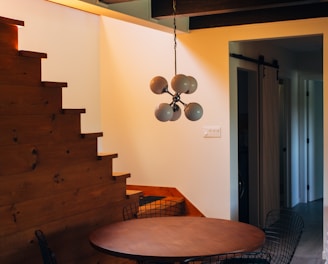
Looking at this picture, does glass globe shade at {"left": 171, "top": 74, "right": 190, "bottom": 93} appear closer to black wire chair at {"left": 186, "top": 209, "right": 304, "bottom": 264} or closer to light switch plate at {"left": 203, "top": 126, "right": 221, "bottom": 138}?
black wire chair at {"left": 186, "top": 209, "right": 304, "bottom": 264}

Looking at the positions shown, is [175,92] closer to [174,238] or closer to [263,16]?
[174,238]

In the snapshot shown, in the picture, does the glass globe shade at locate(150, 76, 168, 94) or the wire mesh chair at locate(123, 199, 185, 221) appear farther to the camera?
the wire mesh chair at locate(123, 199, 185, 221)

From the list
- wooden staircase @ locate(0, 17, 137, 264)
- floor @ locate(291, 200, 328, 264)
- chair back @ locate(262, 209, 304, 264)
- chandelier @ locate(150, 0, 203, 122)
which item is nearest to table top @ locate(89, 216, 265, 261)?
wooden staircase @ locate(0, 17, 137, 264)

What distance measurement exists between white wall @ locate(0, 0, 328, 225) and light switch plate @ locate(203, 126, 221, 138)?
1.7 inches

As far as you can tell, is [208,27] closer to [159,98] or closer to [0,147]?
[159,98]

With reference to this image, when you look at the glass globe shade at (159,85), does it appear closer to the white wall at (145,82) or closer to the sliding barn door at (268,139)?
the white wall at (145,82)

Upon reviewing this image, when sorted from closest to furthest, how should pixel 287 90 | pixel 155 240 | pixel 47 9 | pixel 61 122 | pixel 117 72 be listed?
pixel 155 240
pixel 61 122
pixel 47 9
pixel 117 72
pixel 287 90

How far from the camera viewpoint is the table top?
9.50ft

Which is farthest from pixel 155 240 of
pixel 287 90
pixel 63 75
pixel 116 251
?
pixel 287 90

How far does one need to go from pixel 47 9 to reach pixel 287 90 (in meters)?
3.96

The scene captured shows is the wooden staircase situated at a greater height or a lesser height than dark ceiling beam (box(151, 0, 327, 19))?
lesser

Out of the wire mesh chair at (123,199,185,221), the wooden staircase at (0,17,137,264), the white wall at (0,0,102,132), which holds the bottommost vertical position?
the wire mesh chair at (123,199,185,221)

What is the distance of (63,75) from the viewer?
515 cm

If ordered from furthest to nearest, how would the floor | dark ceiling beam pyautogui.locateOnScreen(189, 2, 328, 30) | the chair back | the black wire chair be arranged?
1. the floor
2. dark ceiling beam pyautogui.locateOnScreen(189, 2, 328, 30)
3. the chair back
4. the black wire chair
